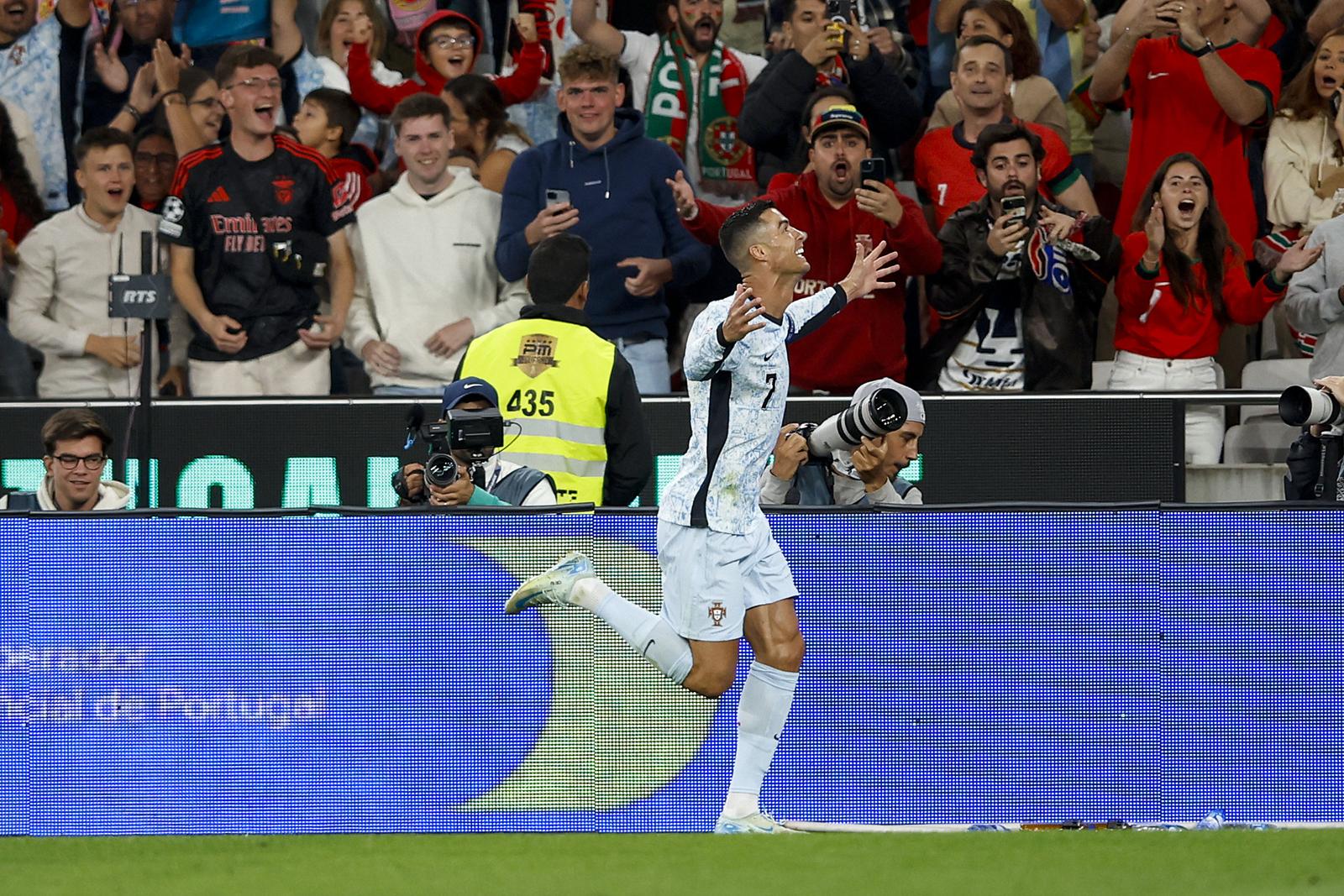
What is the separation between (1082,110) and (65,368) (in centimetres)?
552

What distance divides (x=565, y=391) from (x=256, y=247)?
2.95m

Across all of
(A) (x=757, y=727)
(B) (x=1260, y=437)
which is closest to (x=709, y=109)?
(B) (x=1260, y=437)

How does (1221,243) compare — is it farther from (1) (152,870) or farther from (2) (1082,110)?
(1) (152,870)

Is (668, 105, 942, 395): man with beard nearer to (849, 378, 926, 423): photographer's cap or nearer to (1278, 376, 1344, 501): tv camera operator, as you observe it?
(849, 378, 926, 423): photographer's cap

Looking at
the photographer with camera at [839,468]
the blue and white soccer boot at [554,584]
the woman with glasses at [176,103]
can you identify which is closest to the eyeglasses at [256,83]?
the woman with glasses at [176,103]

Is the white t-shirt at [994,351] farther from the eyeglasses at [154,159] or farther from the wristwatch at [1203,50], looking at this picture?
the eyeglasses at [154,159]

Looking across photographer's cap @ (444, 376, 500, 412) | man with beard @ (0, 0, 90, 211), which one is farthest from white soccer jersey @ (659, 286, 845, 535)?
man with beard @ (0, 0, 90, 211)

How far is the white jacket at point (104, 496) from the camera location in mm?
8055

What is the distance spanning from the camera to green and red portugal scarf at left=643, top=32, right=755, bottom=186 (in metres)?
10.1

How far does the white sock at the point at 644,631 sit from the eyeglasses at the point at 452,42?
4881mm

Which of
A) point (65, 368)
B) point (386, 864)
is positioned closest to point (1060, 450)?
point (386, 864)

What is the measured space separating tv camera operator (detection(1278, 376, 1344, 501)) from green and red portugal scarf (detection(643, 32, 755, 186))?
396 cm

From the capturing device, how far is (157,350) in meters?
10.1

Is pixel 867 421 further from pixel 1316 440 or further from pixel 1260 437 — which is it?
pixel 1260 437
